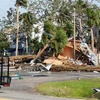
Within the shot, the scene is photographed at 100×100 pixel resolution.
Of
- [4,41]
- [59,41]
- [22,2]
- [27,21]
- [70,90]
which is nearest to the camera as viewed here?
[70,90]

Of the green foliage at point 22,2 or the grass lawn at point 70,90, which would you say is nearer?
Result: the grass lawn at point 70,90

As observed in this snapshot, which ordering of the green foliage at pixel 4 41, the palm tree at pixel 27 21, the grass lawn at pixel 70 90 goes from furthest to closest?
the green foliage at pixel 4 41 → the palm tree at pixel 27 21 → the grass lawn at pixel 70 90

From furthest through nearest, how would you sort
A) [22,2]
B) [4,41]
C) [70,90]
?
[4,41] → [22,2] → [70,90]

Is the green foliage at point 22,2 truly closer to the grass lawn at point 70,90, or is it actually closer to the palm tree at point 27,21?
the palm tree at point 27,21

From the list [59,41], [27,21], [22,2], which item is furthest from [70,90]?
[27,21]

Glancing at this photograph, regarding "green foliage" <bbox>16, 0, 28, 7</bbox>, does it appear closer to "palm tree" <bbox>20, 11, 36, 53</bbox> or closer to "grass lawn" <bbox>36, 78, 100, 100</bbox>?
"palm tree" <bbox>20, 11, 36, 53</bbox>

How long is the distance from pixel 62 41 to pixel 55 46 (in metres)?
1.46

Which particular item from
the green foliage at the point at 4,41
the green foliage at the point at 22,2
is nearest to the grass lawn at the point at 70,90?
the green foliage at the point at 22,2

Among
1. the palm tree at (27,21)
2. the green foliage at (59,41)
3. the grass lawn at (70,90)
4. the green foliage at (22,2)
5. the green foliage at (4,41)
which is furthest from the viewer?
the green foliage at (4,41)

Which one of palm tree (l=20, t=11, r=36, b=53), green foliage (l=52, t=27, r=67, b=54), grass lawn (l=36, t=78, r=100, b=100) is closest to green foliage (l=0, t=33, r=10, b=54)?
palm tree (l=20, t=11, r=36, b=53)

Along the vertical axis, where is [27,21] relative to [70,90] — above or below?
above

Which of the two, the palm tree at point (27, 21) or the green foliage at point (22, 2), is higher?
the green foliage at point (22, 2)

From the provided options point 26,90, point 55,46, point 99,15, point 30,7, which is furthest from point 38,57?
point 26,90

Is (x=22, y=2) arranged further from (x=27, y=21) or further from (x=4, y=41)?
(x=4, y=41)
